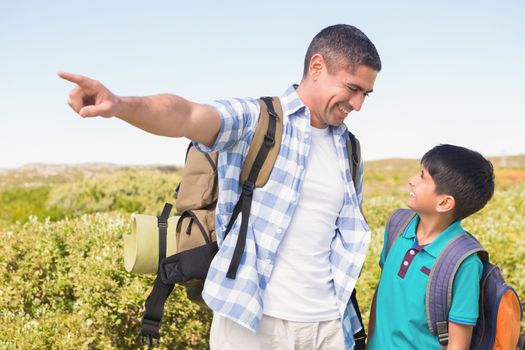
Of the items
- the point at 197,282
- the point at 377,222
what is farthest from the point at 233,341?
the point at 377,222

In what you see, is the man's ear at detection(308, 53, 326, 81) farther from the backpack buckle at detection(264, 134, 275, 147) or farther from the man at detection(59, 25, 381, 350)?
the backpack buckle at detection(264, 134, 275, 147)

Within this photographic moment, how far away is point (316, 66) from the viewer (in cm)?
237

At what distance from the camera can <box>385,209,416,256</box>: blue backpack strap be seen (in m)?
2.64

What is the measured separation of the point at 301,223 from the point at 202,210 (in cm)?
46

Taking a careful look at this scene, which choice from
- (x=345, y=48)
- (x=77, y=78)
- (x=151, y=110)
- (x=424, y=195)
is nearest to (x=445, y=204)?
(x=424, y=195)

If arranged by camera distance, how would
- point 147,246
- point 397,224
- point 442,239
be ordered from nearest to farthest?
point 442,239 < point 147,246 < point 397,224

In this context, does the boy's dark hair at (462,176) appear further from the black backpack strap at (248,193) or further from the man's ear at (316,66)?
the black backpack strap at (248,193)

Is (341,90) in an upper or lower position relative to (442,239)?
upper

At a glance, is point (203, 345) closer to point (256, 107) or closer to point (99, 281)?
point (99, 281)

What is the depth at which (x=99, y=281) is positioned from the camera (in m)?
3.69

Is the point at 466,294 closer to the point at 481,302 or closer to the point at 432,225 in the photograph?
the point at 481,302

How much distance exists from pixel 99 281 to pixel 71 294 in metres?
0.96

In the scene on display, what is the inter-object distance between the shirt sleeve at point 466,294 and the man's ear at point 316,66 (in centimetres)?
106

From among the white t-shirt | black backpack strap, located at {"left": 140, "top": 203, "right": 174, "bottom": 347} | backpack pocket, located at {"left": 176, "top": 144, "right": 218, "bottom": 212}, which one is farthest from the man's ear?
black backpack strap, located at {"left": 140, "top": 203, "right": 174, "bottom": 347}
